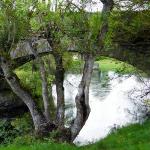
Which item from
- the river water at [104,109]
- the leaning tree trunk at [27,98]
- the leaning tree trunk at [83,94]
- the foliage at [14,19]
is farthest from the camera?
the river water at [104,109]

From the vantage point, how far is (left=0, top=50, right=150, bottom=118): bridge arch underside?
19.1 m

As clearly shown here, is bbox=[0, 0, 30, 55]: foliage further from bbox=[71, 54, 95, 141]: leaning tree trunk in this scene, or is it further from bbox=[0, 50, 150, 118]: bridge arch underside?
bbox=[0, 50, 150, 118]: bridge arch underside

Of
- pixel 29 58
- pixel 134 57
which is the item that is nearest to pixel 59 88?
pixel 134 57

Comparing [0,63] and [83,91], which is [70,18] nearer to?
[83,91]

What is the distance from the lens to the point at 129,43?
18.7 meters

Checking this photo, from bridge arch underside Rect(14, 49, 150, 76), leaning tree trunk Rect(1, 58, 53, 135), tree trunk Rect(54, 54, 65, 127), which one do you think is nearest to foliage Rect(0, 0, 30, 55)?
leaning tree trunk Rect(1, 58, 53, 135)

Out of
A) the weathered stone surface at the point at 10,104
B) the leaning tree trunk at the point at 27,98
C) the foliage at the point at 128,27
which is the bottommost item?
the weathered stone surface at the point at 10,104

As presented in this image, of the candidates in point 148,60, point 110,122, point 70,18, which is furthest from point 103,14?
point 110,122

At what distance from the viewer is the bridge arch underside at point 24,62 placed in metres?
19.1

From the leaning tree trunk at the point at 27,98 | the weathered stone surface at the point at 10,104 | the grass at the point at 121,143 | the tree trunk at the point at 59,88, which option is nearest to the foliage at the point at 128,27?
the tree trunk at the point at 59,88

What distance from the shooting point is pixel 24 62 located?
24656 mm

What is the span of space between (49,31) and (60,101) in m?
2.62

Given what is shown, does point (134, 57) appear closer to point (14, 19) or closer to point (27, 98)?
point (27, 98)

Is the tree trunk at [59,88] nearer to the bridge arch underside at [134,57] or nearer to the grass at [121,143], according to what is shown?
the grass at [121,143]
